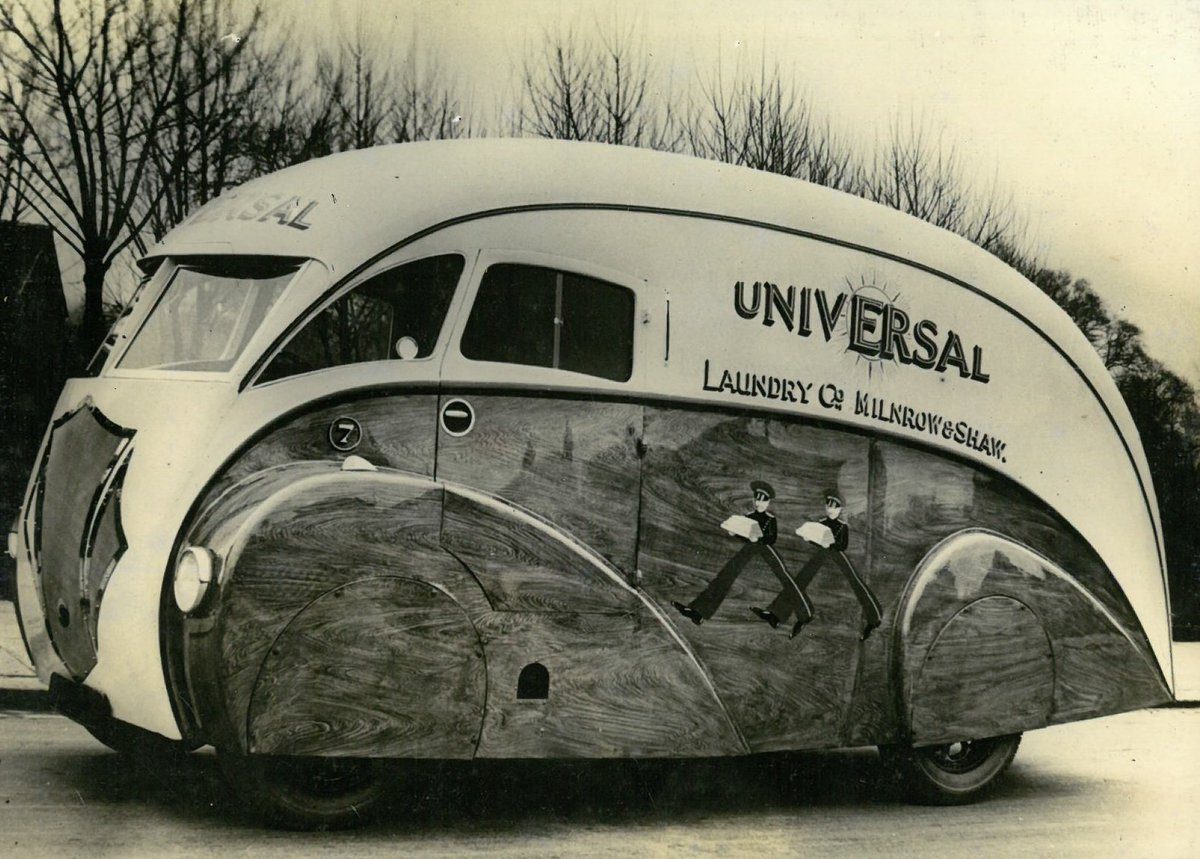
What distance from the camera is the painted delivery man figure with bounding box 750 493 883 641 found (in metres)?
5.75

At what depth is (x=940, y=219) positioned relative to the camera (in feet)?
28.7

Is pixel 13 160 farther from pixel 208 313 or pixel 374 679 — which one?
pixel 374 679

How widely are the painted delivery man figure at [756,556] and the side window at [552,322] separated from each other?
0.88 m

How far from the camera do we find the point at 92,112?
973cm

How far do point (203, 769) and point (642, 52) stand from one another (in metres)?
4.81

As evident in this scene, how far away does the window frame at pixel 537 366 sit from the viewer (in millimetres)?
5211

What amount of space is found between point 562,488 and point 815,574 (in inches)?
53.3

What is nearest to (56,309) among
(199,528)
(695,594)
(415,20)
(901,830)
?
(415,20)

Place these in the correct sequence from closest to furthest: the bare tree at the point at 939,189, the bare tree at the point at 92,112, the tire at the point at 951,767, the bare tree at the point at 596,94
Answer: the tire at the point at 951,767 < the bare tree at the point at 596,94 < the bare tree at the point at 939,189 < the bare tree at the point at 92,112

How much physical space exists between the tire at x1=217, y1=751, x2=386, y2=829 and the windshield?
1.63m

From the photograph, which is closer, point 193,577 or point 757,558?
point 193,577

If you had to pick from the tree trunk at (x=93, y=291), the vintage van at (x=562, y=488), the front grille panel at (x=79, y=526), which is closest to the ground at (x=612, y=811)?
the vintage van at (x=562, y=488)

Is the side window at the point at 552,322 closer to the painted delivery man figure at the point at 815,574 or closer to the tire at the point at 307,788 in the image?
the painted delivery man figure at the point at 815,574

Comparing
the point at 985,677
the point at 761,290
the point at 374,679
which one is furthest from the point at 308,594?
the point at 985,677
